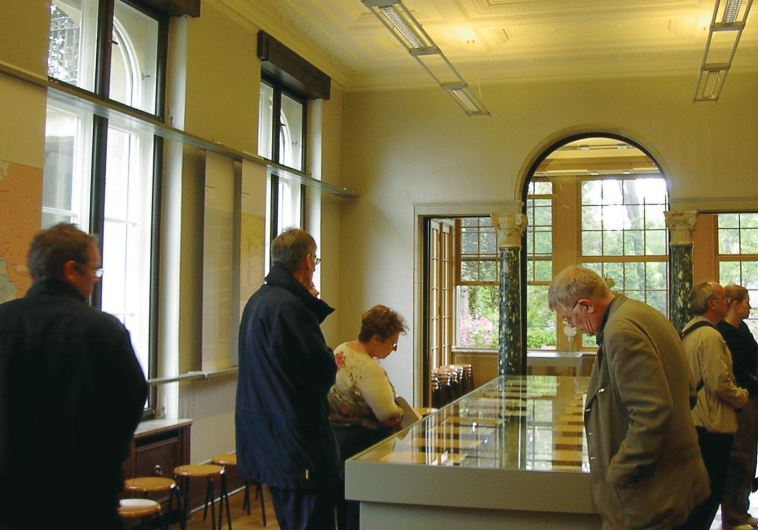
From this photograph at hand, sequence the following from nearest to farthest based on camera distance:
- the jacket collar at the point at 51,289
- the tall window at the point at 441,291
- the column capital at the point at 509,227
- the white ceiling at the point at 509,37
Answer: the jacket collar at the point at 51,289, the white ceiling at the point at 509,37, the column capital at the point at 509,227, the tall window at the point at 441,291

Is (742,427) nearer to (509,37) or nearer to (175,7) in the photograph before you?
(509,37)

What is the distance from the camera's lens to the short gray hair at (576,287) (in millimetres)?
3088

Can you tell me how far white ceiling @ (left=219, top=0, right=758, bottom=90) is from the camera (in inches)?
344

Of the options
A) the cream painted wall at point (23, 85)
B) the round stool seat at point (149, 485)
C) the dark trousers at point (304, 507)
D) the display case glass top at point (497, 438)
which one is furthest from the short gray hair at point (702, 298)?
the cream painted wall at point (23, 85)

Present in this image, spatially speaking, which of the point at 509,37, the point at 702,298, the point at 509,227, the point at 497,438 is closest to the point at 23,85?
the point at 497,438

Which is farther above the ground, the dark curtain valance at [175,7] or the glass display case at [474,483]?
the dark curtain valance at [175,7]

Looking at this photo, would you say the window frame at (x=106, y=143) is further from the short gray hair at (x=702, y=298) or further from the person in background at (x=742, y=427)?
the person in background at (x=742, y=427)

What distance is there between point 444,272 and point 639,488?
1023 centimetres

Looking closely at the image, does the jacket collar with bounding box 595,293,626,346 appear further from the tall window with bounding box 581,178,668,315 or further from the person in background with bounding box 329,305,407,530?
the tall window with bounding box 581,178,668,315

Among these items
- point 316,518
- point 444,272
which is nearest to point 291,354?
point 316,518

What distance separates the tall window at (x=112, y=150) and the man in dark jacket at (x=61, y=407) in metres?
3.58

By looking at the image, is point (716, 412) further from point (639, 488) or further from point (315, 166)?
point (315, 166)

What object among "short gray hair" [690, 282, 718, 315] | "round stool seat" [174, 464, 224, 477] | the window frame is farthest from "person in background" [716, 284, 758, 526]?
the window frame

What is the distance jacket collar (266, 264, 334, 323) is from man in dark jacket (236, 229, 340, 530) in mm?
11
